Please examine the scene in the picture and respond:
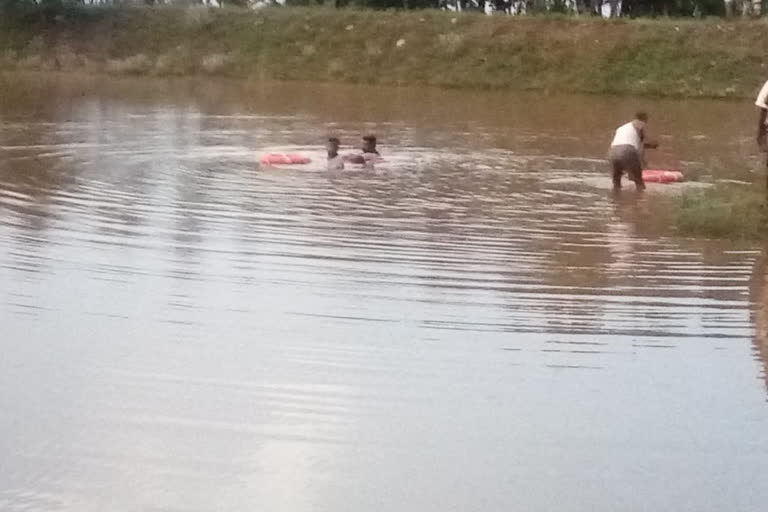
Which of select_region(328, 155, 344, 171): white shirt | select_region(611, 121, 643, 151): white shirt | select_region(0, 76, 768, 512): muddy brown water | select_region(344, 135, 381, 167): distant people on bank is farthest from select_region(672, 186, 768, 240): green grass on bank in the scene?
select_region(328, 155, 344, 171): white shirt

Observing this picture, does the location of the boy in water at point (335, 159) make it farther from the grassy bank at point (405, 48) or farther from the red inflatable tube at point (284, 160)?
the grassy bank at point (405, 48)

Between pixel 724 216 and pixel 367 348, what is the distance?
5.20m

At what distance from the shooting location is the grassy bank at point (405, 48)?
35469 millimetres

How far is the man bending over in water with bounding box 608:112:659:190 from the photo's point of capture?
1442cm

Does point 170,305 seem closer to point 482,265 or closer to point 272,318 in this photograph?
point 272,318

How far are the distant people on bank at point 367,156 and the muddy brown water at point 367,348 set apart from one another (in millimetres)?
577

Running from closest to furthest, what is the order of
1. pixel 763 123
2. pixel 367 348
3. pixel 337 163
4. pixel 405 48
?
pixel 367 348
pixel 763 123
pixel 337 163
pixel 405 48

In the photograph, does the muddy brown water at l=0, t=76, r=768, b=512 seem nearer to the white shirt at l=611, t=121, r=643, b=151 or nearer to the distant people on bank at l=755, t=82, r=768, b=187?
the white shirt at l=611, t=121, r=643, b=151

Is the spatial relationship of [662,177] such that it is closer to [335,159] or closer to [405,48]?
[335,159]

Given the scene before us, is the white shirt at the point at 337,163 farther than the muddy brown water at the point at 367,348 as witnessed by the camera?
Yes

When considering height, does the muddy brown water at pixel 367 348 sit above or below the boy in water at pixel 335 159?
below

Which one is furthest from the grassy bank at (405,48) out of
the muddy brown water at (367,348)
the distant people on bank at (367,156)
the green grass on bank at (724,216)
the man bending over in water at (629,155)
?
the green grass on bank at (724,216)

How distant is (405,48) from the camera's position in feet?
127

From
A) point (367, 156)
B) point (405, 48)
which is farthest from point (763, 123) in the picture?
point (405, 48)
